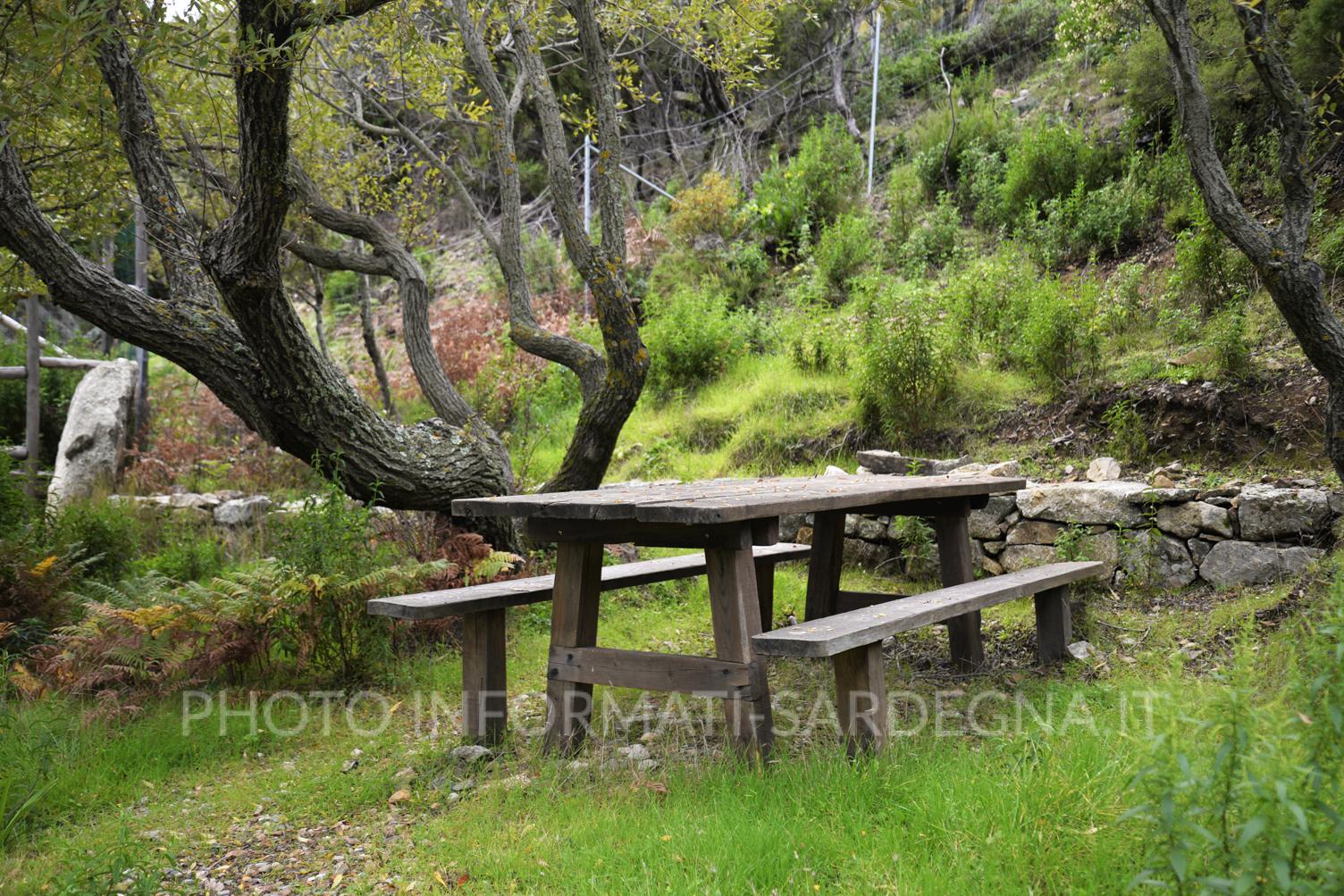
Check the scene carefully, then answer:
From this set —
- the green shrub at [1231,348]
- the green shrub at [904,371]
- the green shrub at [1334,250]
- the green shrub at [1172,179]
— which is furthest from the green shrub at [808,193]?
the green shrub at [1231,348]

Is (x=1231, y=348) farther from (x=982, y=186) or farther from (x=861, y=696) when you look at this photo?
(x=982, y=186)

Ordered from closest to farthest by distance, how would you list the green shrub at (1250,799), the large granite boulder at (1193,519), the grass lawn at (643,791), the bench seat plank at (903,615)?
the green shrub at (1250,799)
the grass lawn at (643,791)
the bench seat plank at (903,615)
the large granite boulder at (1193,519)

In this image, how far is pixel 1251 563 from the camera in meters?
4.77

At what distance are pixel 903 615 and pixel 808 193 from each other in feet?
28.4

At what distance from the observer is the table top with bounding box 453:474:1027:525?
3023 mm

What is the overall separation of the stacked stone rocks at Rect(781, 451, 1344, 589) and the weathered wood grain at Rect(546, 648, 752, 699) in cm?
281

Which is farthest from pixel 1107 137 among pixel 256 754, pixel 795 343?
pixel 256 754

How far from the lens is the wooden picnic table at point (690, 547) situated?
3236 mm

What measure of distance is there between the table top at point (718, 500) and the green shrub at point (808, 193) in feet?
22.1

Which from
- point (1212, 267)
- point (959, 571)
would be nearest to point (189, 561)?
point (959, 571)

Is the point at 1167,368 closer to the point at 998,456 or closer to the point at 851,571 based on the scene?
the point at 998,456

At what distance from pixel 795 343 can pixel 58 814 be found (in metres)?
6.21

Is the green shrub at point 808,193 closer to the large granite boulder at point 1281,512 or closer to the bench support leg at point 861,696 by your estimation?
the large granite boulder at point 1281,512

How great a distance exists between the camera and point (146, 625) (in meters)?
4.36
